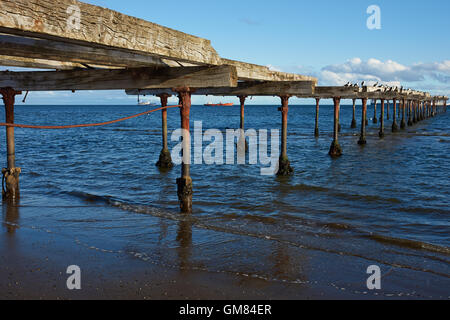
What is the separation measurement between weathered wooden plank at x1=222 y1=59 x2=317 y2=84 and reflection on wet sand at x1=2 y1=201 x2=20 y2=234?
15.7 ft

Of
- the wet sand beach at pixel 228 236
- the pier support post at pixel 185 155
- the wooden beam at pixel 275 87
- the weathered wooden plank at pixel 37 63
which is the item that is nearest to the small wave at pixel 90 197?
the wet sand beach at pixel 228 236

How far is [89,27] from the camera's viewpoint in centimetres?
338

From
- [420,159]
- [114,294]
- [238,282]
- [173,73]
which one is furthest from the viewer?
[420,159]

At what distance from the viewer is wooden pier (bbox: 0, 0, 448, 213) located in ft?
10.3

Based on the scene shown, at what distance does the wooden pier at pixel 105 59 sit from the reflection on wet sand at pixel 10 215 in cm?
46

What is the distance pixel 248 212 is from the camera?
883 cm

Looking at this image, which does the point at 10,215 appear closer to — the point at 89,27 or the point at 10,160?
the point at 10,160

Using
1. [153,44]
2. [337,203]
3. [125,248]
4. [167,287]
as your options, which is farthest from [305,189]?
[153,44]

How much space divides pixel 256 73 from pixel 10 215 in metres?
5.71

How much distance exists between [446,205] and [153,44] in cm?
863

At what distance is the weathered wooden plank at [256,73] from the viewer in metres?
6.94

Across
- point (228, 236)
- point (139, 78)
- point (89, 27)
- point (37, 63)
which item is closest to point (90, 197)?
point (37, 63)

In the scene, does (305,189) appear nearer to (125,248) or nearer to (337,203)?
(337,203)

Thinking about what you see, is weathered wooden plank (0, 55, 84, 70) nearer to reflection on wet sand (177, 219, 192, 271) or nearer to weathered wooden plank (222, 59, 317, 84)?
weathered wooden plank (222, 59, 317, 84)
